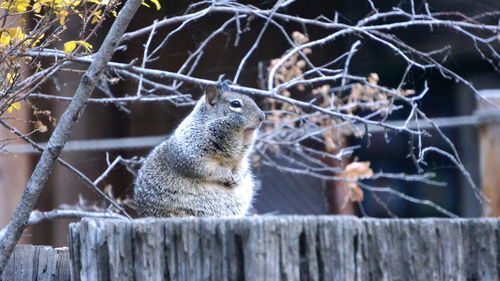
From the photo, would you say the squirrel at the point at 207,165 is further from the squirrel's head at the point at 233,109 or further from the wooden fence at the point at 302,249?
the wooden fence at the point at 302,249

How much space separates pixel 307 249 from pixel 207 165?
2310 millimetres

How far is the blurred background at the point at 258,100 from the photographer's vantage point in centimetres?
617

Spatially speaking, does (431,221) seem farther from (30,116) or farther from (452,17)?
(30,116)

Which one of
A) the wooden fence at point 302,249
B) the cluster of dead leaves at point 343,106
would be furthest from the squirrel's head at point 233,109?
the wooden fence at point 302,249

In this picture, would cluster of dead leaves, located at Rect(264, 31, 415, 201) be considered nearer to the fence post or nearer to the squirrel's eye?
the squirrel's eye

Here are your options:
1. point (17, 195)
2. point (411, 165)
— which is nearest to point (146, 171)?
point (17, 195)

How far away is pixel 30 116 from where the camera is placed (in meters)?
6.29

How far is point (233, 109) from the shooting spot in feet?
15.1

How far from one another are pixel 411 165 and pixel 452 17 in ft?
4.09

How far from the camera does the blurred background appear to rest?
6.17 m

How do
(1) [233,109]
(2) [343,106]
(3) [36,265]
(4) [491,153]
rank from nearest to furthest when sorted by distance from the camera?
(3) [36,265] → (4) [491,153] → (1) [233,109] → (2) [343,106]

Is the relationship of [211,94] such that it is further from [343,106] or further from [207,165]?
[343,106]

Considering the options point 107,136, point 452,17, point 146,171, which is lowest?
point 146,171

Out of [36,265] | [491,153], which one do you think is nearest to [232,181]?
[491,153]
